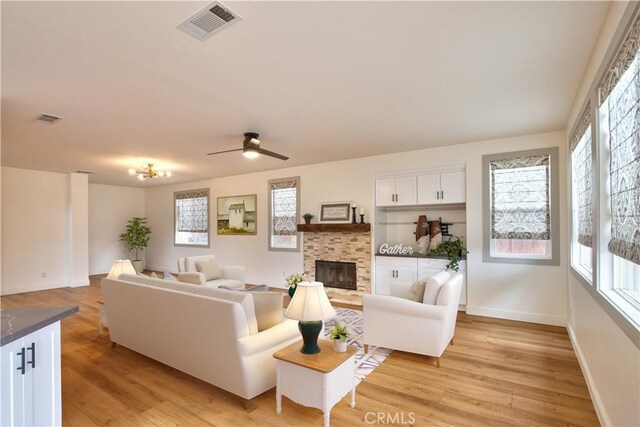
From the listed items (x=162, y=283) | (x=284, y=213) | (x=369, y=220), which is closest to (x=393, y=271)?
(x=369, y=220)

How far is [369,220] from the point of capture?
19.3ft

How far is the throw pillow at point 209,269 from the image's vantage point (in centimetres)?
569

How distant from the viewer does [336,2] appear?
1.85 metres

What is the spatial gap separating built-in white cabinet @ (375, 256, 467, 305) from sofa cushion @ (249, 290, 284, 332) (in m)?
2.48

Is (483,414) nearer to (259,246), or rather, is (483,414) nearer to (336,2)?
(336,2)

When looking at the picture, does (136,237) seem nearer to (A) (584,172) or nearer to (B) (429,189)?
(B) (429,189)

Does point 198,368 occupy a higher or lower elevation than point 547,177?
lower

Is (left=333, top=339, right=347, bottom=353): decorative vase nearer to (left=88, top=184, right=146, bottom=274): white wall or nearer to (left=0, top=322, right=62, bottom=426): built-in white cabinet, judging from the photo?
(left=0, top=322, right=62, bottom=426): built-in white cabinet

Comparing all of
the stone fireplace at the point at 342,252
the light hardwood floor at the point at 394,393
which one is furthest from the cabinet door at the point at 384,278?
the light hardwood floor at the point at 394,393

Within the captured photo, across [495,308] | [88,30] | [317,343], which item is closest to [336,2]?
[88,30]

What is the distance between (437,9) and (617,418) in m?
2.61

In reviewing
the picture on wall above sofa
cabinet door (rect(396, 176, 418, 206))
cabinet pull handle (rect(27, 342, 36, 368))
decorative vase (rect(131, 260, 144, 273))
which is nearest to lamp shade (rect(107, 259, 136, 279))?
cabinet pull handle (rect(27, 342, 36, 368))

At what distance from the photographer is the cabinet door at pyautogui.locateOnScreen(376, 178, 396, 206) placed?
18.7 ft

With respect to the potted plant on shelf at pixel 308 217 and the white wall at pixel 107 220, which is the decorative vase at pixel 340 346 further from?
the white wall at pixel 107 220
